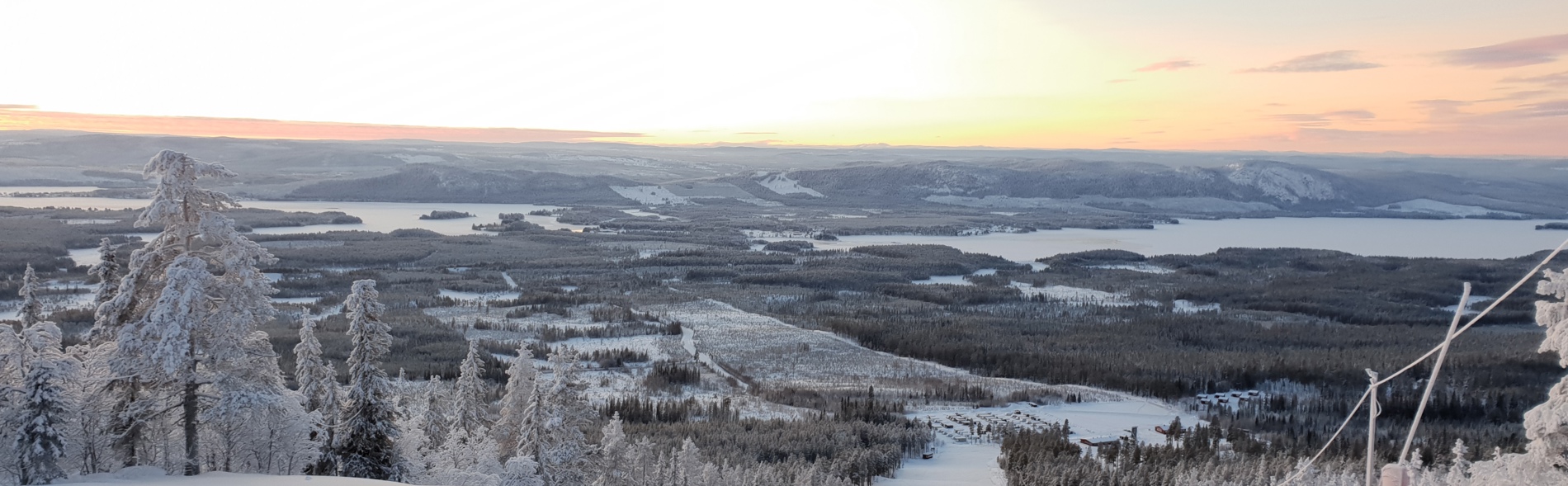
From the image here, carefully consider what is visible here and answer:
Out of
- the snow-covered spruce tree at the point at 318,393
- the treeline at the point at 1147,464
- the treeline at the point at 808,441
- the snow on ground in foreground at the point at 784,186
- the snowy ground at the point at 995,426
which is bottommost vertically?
the snow on ground in foreground at the point at 784,186

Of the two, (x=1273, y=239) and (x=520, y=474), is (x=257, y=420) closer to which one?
(x=520, y=474)

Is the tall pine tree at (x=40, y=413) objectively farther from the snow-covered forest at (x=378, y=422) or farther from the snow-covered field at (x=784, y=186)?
the snow-covered field at (x=784, y=186)

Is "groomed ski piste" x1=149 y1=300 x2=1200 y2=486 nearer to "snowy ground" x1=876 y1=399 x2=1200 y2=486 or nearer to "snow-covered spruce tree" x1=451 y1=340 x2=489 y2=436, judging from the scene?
"snowy ground" x1=876 y1=399 x2=1200 y2=486

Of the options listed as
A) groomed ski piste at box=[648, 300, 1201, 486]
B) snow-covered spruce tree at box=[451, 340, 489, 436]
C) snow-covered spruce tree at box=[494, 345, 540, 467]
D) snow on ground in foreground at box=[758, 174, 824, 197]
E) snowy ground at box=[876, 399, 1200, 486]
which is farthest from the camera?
snow on ground in foreground at box=[758, 174, 824, 197]

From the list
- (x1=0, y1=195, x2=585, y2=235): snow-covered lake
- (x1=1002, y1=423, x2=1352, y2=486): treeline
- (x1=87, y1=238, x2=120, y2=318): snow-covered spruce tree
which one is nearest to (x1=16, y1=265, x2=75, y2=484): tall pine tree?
(x1=87, y1=238, x2=120, y2=318): snow-covered spruce tree

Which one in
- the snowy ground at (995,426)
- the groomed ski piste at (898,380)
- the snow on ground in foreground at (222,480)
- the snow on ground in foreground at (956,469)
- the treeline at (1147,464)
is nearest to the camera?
the snow on ground in foreground at (222,480)

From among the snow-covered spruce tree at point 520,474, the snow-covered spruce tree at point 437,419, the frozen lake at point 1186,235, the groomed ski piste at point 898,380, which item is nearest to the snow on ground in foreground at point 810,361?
the groomed ski piste at point 898,380
